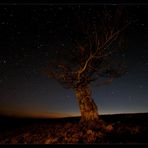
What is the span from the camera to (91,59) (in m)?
5.14

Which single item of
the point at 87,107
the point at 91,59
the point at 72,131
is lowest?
the point at 72,131

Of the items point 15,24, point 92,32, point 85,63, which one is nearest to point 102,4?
point 92,32

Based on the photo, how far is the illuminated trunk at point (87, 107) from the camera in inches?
198

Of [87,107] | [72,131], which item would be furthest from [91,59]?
[72,131]

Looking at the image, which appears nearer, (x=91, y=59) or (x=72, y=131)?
(x=72, y=131)

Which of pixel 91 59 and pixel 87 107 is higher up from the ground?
pixel 91 59

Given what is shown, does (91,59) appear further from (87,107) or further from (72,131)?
(72,131)

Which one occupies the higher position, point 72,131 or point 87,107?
point 87,107

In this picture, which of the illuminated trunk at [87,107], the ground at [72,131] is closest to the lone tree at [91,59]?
the illuminated trunk at [87,107]

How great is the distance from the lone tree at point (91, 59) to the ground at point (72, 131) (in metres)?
0.16

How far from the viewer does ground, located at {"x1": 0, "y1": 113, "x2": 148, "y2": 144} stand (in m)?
4.90

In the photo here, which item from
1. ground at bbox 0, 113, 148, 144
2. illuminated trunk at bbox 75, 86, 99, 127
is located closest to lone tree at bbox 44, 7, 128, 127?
illuminated trunk at bbox 75, 86, 99, 127

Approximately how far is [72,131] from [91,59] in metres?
1.07

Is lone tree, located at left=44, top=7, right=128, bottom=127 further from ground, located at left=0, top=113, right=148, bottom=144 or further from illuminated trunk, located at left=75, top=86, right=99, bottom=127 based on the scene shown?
ground, located at left=0, top=113, right=148, bottom=144
